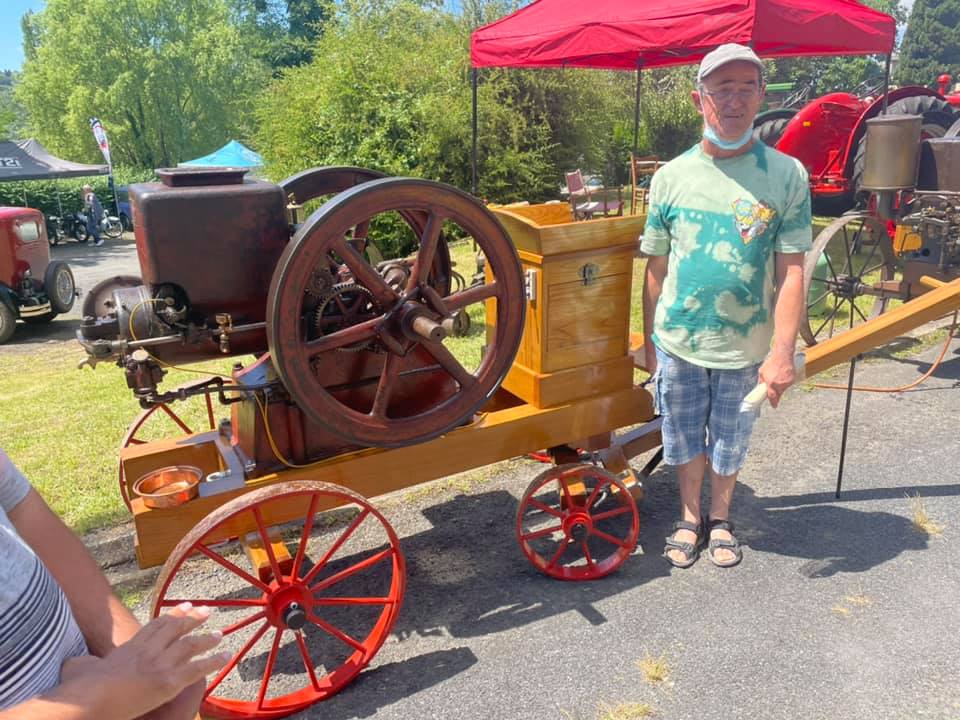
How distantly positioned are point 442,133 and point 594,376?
10.4m

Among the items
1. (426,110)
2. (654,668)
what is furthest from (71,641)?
(426,110)

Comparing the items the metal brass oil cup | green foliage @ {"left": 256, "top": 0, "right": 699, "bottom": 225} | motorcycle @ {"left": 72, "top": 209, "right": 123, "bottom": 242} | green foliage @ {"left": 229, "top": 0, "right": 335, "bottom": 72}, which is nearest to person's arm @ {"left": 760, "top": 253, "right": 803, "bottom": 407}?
the metal brass oil cup

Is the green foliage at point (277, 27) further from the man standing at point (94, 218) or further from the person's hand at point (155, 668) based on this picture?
the person's hand at point (155, 668)

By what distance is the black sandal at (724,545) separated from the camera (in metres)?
2.93

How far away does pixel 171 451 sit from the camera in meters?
2.66

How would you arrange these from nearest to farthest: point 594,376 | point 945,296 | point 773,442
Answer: point 594,376 < point 945,296 < point 773,442


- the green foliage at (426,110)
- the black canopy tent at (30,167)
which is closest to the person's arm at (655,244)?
the green foliage at (426,110)

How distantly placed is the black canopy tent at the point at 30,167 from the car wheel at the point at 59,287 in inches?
358

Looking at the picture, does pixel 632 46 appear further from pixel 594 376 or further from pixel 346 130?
pixel 346 130

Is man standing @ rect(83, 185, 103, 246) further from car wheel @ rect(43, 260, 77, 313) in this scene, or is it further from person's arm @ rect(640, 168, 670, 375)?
person's arm @ rect(640, 168, 670, 375)

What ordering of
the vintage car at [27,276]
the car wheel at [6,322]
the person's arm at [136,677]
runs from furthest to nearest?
the vintage car at [27,276]
the car wheel at [6,322]
the person's arm at [136,677]

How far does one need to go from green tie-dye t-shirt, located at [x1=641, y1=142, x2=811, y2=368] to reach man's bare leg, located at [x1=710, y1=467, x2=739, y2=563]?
52cm

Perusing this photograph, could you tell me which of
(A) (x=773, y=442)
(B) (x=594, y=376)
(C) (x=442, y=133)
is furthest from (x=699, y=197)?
(C) (x=442, y=133)

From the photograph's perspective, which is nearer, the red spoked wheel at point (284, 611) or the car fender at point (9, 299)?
the red spoked wheel at point (284, 611)
